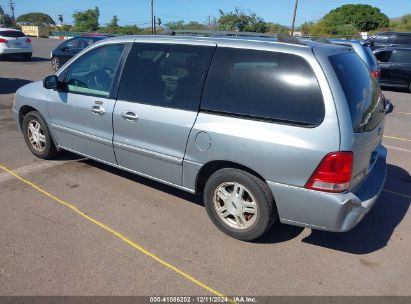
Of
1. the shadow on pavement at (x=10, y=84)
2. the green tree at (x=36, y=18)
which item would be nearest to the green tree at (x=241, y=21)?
the shadow on pavement at (x=10, y=84)

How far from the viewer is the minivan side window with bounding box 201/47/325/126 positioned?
3166mm

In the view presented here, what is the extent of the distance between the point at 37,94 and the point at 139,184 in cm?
187

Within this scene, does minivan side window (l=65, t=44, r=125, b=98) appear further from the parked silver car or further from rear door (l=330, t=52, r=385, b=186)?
rear door (l=330, t=52, r=385, b=186)

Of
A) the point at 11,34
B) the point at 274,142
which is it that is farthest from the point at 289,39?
the point at 11,34

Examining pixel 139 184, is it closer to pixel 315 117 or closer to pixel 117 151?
pixel 117 151

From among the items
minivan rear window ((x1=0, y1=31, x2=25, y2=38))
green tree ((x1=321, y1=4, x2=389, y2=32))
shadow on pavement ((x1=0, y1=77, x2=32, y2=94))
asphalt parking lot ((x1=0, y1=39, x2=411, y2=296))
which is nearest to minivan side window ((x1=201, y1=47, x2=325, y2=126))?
asphalt parking lot ((x1=0, y1=39, x2=411, y2=296))

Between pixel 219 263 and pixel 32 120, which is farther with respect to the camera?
pixel 32 120

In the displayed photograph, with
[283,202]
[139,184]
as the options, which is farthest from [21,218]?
[283,202]

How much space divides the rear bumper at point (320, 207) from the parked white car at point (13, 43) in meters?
19.5

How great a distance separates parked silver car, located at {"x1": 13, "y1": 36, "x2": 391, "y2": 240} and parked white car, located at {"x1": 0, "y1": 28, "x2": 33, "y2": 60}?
17.1 metres

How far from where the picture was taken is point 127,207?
4227 mm

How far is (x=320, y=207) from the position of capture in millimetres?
3166

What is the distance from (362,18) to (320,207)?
78.6 meters

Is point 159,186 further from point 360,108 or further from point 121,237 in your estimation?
point 360,108
